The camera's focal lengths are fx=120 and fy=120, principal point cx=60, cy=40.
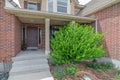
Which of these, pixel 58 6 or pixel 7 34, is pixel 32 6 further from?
pixel 7 34

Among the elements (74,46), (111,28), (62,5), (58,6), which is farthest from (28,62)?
(62,5)

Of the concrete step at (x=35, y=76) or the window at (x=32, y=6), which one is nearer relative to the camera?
the concrete step at (x=35, y=76)

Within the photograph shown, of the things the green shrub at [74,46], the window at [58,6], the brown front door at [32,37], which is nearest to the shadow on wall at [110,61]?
the green shrub at [74,46]

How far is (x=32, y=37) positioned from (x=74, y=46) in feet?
20.9

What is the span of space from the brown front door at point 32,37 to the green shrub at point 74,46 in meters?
5.23

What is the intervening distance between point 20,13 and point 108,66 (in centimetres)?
632

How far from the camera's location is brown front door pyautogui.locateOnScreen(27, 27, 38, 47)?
37.6 ft

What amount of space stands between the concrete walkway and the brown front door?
4548mm

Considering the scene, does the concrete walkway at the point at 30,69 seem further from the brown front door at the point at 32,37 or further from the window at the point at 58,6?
the window at the point at 58,6

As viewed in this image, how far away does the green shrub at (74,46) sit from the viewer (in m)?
6.26

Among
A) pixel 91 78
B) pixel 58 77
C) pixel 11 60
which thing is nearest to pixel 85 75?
pixel 91 78

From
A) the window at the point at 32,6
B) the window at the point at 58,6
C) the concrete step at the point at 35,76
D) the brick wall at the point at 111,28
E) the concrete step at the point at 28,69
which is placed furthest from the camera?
the window at the point at 32,6

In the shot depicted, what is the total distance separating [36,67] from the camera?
6.21 m

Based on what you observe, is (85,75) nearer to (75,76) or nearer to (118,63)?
(75,76)
